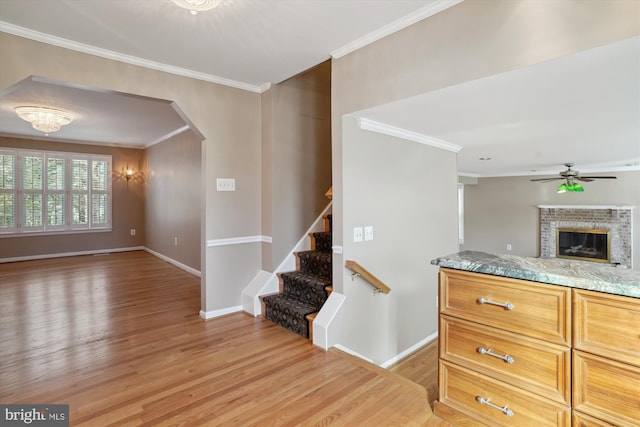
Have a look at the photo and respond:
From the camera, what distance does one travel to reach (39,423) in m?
1.96

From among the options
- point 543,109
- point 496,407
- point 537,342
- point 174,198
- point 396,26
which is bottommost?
point 496,407

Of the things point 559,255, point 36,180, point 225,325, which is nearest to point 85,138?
point 36,180

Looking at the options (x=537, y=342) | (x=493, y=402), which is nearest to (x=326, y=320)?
(x=493, y=402)

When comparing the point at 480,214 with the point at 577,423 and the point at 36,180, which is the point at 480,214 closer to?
the point at 577,423

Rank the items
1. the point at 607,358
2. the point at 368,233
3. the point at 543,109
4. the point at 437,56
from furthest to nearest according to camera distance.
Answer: the point at 368,233, the point at 543,109, the point at 437,56, the point at 607,358

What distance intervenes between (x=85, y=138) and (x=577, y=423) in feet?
30.0

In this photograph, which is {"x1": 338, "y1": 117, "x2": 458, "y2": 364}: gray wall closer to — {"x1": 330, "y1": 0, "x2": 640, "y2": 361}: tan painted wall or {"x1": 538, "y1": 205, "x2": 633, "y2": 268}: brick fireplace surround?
{"x1": 330, "y1": 0, "x2": 640, "y2": 361}: tan painted wall

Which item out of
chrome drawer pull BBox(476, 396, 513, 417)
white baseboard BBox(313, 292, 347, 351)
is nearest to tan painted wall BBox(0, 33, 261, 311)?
white baseboard BBox(313, 292, 347, 351)

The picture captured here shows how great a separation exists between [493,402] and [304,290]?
211 cm

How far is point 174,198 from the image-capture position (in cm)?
670

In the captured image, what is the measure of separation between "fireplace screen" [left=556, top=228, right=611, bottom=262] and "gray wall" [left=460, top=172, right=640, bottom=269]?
44 centimetres

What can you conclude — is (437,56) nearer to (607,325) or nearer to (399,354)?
(607,325)

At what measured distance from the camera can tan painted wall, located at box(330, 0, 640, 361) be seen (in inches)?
63.3

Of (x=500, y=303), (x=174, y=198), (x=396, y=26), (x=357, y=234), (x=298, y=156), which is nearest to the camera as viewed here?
(x=500, y=303)
